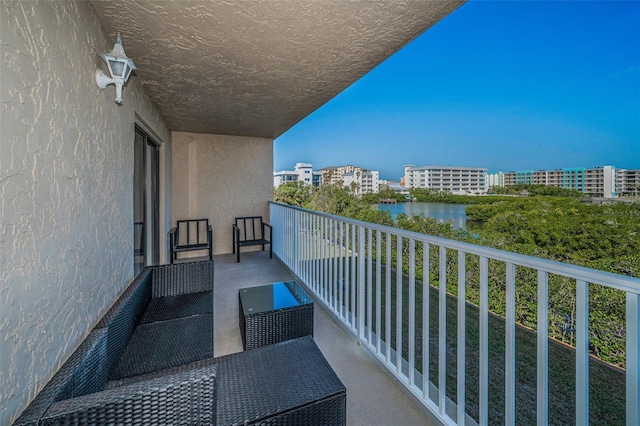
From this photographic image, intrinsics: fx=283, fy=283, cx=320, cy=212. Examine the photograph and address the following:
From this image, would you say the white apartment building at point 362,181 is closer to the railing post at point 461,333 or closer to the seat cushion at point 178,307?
the seat cushion at point 178,307

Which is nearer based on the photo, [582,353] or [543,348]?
[582,353]

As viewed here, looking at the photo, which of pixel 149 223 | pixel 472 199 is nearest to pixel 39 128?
pixel 149 223

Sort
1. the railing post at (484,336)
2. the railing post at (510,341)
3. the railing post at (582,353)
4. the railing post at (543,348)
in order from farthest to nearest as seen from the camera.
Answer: the railing post at (484,336) → the railing post at (510,341) → the railing post at (543,348) → the railing post at (582,353)

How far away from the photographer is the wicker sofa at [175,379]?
0.87 meters

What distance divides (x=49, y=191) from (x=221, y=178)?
481cm

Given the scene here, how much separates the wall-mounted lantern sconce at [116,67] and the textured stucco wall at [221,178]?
3.97 m

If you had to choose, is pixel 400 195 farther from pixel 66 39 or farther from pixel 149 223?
pixel 66 39

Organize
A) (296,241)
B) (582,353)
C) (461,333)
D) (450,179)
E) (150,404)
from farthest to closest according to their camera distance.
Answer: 1. (450,179)
2. (296,241)
3. (461,333)
4. (582,353)
5. (150,404)

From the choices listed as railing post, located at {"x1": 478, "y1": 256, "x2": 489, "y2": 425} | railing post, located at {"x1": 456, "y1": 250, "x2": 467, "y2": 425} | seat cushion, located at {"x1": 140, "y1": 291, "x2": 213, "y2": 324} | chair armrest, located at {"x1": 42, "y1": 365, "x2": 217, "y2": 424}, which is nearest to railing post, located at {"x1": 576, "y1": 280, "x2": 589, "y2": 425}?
railing post, located at {"x1": 478, "y1": 256, "x2": 489, "y2": 425}

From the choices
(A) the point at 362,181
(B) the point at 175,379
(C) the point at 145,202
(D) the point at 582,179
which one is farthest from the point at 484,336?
(A) the point at 362,181

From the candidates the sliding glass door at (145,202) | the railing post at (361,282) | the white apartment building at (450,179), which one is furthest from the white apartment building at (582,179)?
the sliding glass door at (145,202)

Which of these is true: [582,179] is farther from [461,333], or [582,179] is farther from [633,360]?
[633,360]

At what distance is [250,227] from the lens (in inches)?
243

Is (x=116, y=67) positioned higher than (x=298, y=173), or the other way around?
(x=298, y=173)
